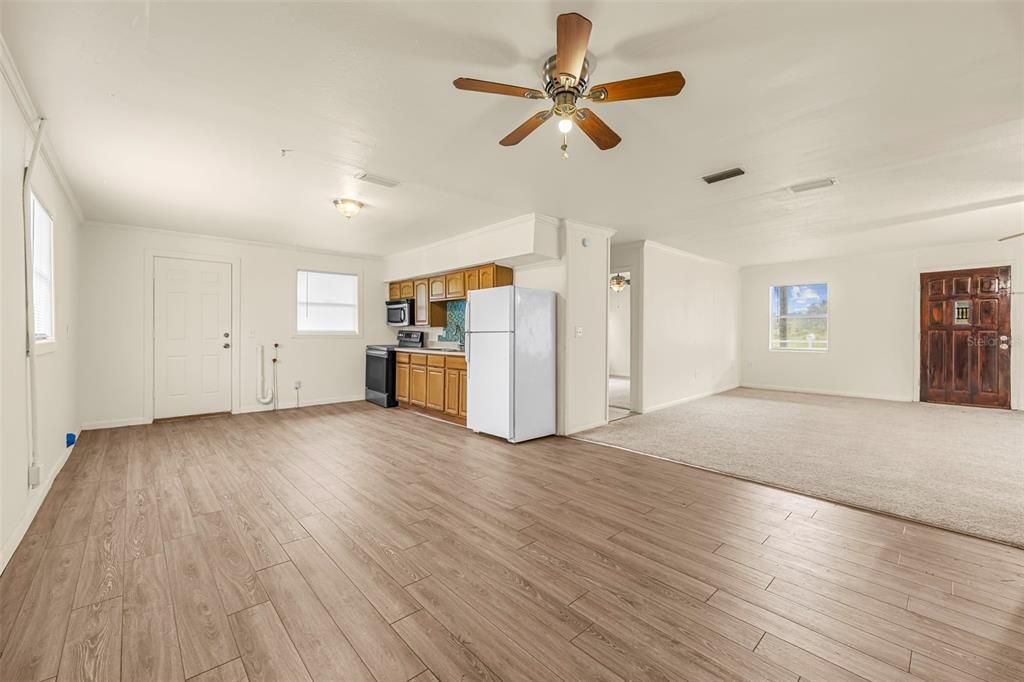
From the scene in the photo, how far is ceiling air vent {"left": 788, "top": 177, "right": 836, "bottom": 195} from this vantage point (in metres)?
3.73

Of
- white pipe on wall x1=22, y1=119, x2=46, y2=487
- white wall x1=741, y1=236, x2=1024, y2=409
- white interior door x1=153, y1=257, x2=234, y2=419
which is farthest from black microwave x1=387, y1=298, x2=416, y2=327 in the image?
white wall x1=741, y1=236, x2=1024, y2=409

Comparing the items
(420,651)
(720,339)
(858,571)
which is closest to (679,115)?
(858,571)

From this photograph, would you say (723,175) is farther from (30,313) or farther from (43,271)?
(43,271)

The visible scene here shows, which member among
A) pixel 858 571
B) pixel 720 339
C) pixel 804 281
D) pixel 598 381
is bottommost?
pixel 858 571

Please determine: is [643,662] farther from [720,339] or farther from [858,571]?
[720,339]

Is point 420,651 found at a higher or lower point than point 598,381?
lower

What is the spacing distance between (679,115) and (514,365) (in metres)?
2.75

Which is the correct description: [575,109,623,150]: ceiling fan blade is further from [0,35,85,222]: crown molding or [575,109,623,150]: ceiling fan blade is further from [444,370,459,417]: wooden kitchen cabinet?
[444,370,459,417]: wooden kitchen cabinet

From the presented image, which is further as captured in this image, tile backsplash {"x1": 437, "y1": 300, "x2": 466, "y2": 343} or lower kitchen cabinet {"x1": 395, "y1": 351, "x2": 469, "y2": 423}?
tile backsplash {"x1": 437, "y1": 300, "x2": 466, "y2": 343}

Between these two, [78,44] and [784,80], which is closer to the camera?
[78,44]

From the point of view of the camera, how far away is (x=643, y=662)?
1.49m

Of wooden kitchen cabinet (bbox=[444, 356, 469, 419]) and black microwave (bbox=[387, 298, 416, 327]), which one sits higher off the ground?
black microwave (bbox=[387, 298, 416, 327])

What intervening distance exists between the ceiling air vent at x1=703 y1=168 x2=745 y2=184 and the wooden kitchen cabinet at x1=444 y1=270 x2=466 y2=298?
3329mm

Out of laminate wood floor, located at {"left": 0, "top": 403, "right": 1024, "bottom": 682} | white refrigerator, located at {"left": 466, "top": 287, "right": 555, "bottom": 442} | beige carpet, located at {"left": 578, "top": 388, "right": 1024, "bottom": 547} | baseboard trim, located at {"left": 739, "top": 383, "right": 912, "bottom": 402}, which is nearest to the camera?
laminate wood floor, located at {"left": 0, "top": 403, "right": 1024, "bottom": 682}
